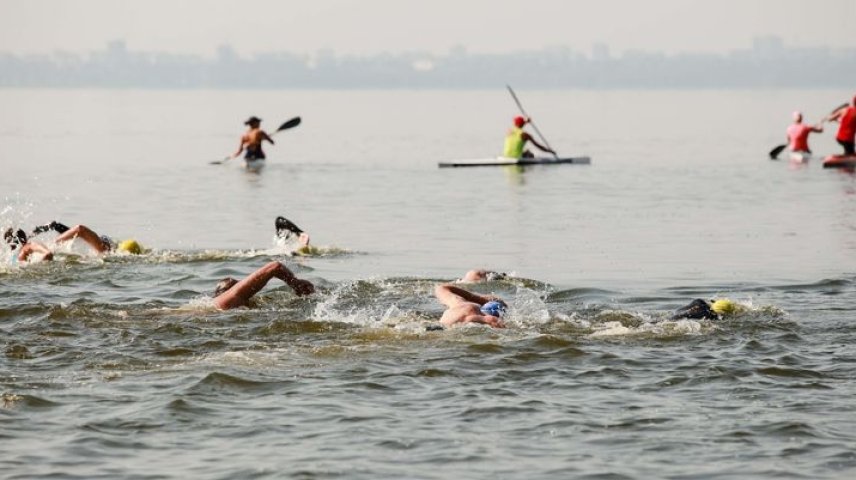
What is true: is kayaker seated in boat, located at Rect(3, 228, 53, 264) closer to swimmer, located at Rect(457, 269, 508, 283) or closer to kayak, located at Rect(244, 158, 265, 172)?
swimmer, located at Rect(457, 269, 508, 283)

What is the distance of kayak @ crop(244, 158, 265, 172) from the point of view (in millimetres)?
42781

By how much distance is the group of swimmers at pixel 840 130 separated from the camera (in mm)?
39906

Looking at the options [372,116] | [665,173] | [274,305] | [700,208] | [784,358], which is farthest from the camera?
[372,116]

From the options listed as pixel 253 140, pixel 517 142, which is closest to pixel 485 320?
pixel 517 142

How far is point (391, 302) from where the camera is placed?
59.2 ft

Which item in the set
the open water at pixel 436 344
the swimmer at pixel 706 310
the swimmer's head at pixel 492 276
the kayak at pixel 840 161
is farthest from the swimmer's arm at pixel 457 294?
the kayak at pixel 840 161

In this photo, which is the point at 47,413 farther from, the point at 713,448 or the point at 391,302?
the point at 391,302

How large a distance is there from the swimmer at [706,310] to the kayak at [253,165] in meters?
27.4

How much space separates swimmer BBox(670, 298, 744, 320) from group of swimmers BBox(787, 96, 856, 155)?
2354cm

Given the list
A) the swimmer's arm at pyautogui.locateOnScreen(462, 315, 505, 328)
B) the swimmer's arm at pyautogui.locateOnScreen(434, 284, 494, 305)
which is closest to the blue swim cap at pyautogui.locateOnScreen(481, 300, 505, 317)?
the swimmer's arm at pyautogui.locateOnScreen(462, 315, 505, 328)

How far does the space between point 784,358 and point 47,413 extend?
644 cm

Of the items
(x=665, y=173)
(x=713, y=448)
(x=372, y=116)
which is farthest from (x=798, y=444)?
(x=372, y=116)

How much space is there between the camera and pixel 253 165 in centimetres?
4297

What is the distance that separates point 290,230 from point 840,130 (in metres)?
22.6
